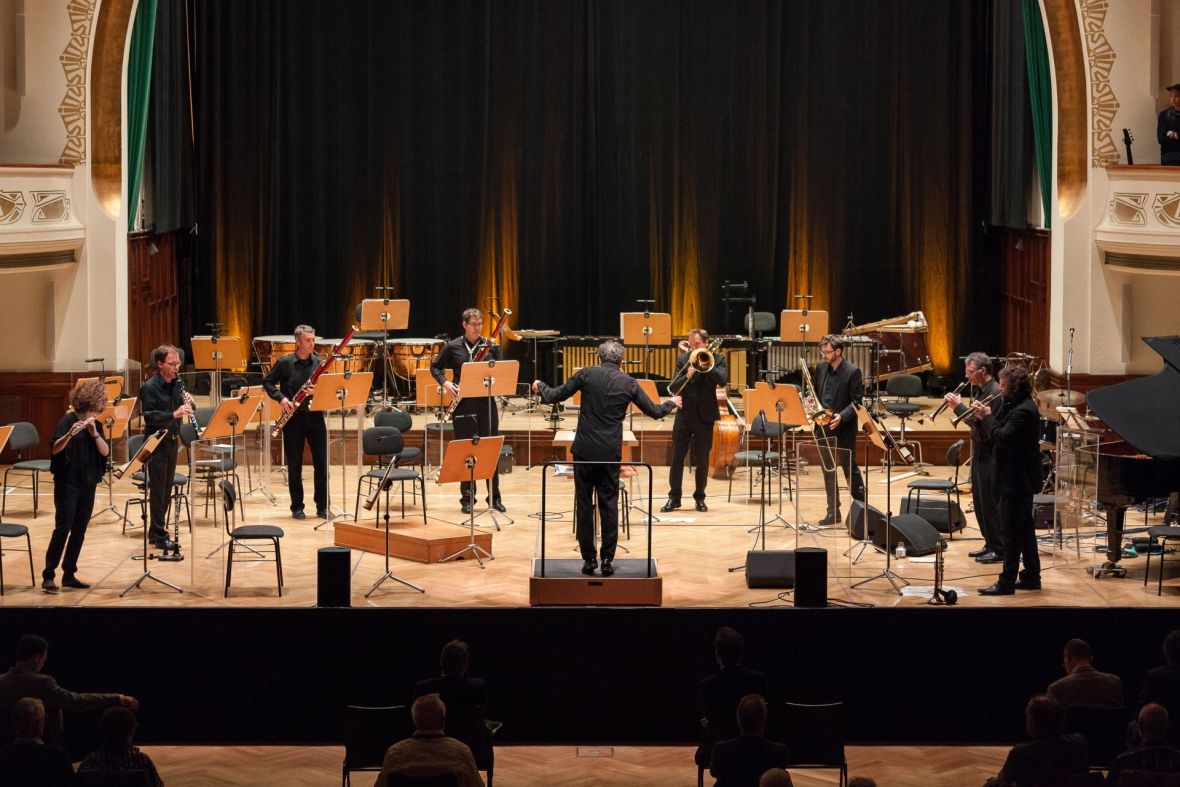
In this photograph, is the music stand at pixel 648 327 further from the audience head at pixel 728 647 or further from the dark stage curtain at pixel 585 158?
the audience head at pixel 728 647

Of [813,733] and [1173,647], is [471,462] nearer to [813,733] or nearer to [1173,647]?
[813,733]

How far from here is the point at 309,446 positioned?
37.7 feet

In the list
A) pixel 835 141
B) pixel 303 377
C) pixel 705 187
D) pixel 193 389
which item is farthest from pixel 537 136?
pixel 303 377

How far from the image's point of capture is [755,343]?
15742 mm

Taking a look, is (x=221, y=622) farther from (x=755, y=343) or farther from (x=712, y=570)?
(x=755, y=343)

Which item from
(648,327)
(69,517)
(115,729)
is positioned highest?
(648,327)

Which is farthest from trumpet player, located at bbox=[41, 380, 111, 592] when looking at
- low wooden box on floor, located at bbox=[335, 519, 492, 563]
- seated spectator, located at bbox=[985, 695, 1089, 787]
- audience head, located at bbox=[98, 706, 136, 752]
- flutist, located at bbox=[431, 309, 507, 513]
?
seated spectator, located at bbox=[985, 695, 1089, 787]

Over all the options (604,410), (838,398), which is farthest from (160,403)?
(838,398)

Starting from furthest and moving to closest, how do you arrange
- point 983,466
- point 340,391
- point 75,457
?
point 340,391
point 983,466
point 75,457

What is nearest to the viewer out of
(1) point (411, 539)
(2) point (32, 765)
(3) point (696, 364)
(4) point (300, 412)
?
(2) point (32, 765)

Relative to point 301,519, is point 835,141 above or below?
above

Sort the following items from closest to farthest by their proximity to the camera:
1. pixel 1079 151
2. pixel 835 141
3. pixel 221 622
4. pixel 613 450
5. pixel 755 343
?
1. pixel 221 622
2. pixel 613 450
3. pixel 1079 151
4. pixel 755 343
5. pixel 835 141

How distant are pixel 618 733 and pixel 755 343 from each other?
8449 millimetres

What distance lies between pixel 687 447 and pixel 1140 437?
431 cm
